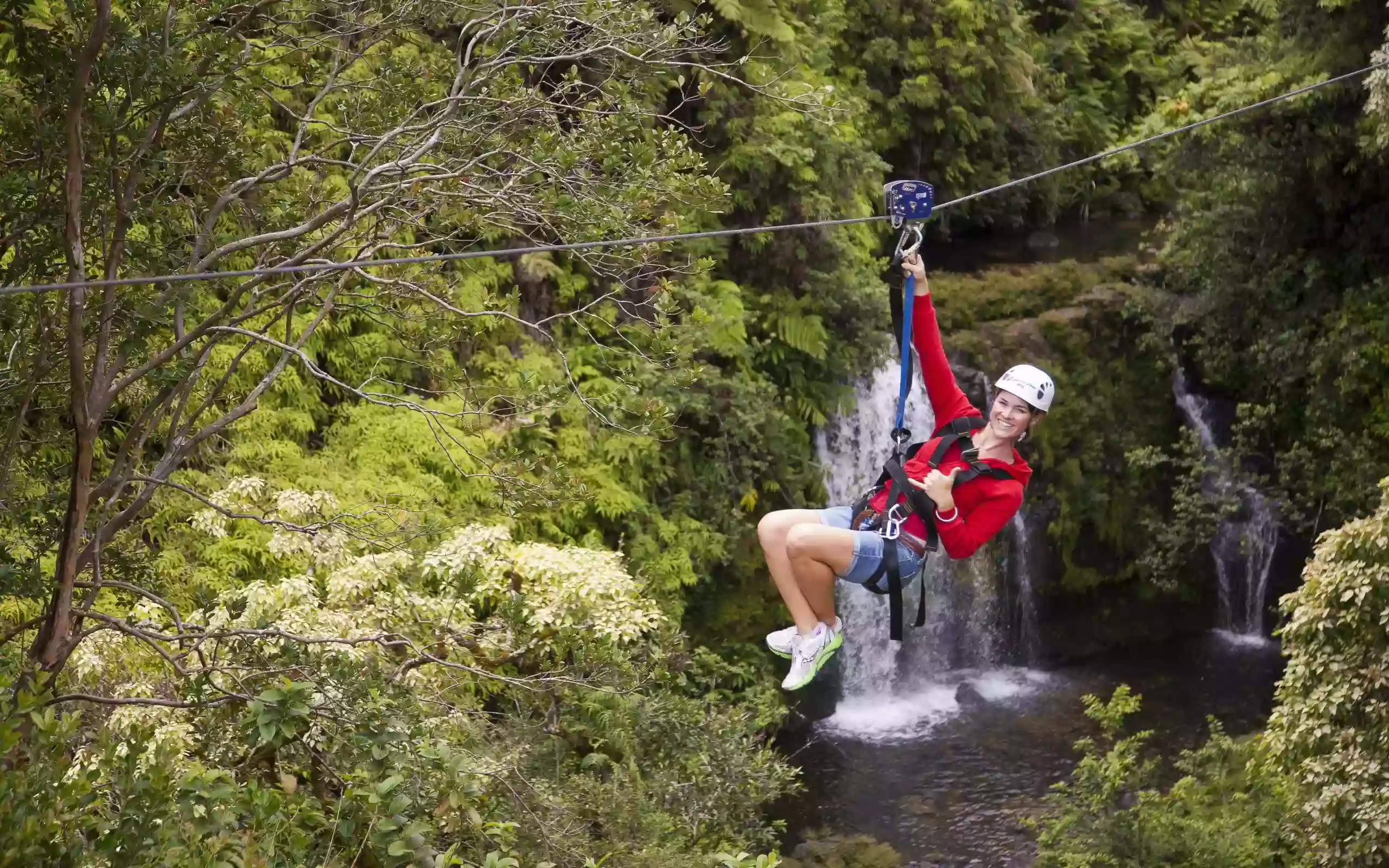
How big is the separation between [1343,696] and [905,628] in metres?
6.45

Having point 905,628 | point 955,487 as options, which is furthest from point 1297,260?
point 955,487

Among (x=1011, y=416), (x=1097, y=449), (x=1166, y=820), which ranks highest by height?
(x=1097, y=449)

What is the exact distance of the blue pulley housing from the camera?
481 centimetres

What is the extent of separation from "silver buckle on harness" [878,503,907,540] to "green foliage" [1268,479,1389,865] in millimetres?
4935

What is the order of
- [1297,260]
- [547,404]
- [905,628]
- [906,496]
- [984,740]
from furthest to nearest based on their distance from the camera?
1. [1297,260]
2. [905,628]
3. [984,740]
4. [547,404]
5. [906,496]

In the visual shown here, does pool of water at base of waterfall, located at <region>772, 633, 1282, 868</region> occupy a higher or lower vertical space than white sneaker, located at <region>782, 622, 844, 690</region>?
lower

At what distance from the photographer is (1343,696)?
340 inches

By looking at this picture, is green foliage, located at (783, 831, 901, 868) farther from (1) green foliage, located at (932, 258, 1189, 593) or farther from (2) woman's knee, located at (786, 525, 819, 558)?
(2) woman's knee, located at (786, 525, 819, 558)

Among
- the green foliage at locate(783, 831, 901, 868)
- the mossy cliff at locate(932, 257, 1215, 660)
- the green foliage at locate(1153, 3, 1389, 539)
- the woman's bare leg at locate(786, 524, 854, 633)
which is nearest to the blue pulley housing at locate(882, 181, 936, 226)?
the woman's bare leg at locate(786, 524, 854, 633)

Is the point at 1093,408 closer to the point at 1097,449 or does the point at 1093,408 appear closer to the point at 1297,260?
the point at 1097,449

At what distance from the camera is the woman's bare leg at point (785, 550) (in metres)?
5.18

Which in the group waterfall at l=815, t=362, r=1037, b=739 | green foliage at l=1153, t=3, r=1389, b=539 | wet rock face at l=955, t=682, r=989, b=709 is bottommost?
wet rock face at l=955, t=682, r=989, b=709

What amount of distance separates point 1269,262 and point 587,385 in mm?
8706

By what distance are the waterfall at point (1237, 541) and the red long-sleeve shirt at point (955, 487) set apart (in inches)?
459
